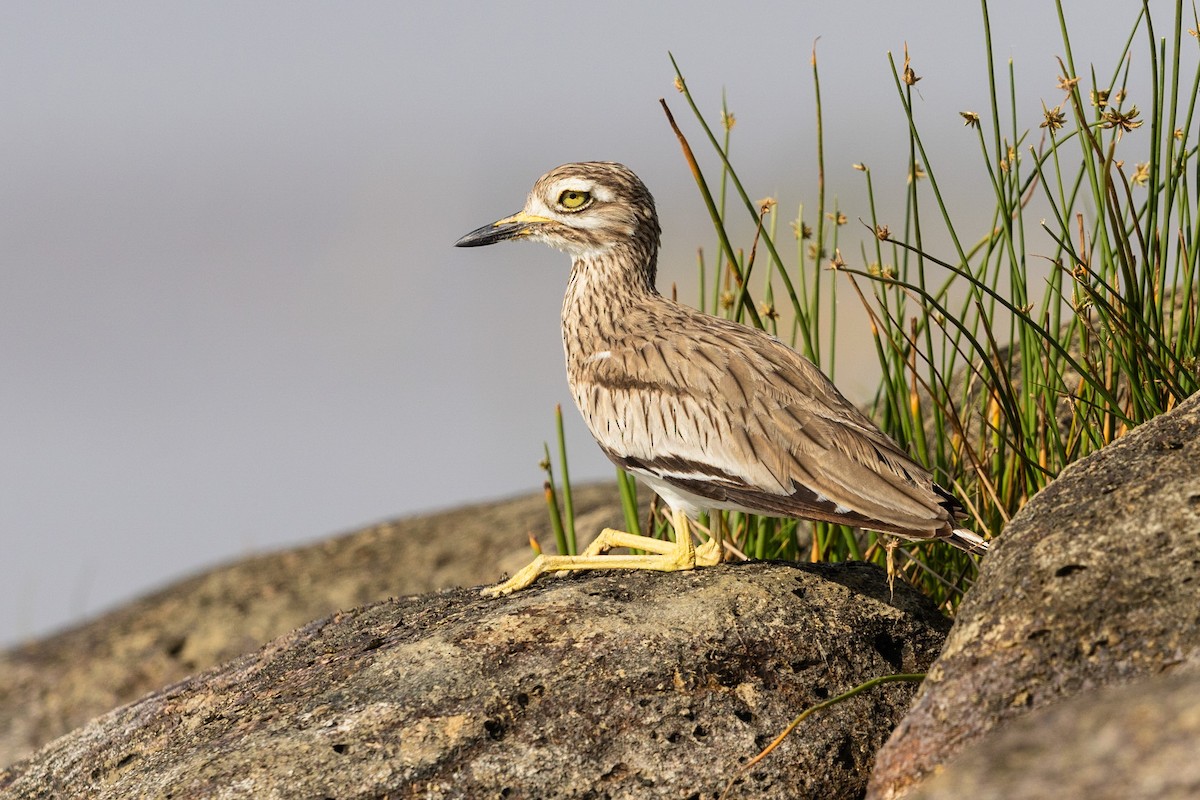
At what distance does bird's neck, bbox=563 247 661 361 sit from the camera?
531cm

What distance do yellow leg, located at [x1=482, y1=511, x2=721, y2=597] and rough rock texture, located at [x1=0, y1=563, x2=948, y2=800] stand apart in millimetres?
167

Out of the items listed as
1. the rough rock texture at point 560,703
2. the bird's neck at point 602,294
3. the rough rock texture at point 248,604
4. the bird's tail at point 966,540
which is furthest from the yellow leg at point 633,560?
the rough rock texture at point 248,604

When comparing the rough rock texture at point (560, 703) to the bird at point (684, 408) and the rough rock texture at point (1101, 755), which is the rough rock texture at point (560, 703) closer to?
the bird at point (684, 408)

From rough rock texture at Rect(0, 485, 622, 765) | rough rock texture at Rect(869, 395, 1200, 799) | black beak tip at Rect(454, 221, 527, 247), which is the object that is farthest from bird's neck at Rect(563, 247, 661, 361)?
rough rock texture at Rect(0, 485, 622, 765)

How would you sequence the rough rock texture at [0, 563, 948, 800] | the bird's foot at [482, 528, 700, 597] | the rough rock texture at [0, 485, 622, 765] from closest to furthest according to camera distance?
1. the rough rock texture at [0, 563, 948, 800]
2. the bird's foot at [482, 528, 700, 597]
3. the rough rock texture at [0, 485, 622, 765]

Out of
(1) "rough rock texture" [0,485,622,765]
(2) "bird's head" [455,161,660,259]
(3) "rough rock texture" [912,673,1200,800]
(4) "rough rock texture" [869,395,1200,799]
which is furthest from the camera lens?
(1) "rough rock texture" [0,485,622,765]

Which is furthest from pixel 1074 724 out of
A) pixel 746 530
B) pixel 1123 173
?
pixel 746 530

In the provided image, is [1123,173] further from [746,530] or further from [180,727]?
[180,727]

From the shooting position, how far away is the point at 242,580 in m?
9.23

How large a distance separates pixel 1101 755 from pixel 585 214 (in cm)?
371

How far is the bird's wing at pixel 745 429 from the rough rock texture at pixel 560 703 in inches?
13.0

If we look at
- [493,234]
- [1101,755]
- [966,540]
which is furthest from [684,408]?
[1101,755]

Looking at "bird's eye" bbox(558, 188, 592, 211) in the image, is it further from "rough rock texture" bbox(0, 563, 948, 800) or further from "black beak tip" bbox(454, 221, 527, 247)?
"rough rock texture" bbox(0, 563, 948, 800)

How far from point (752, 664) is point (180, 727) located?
6.18ft
